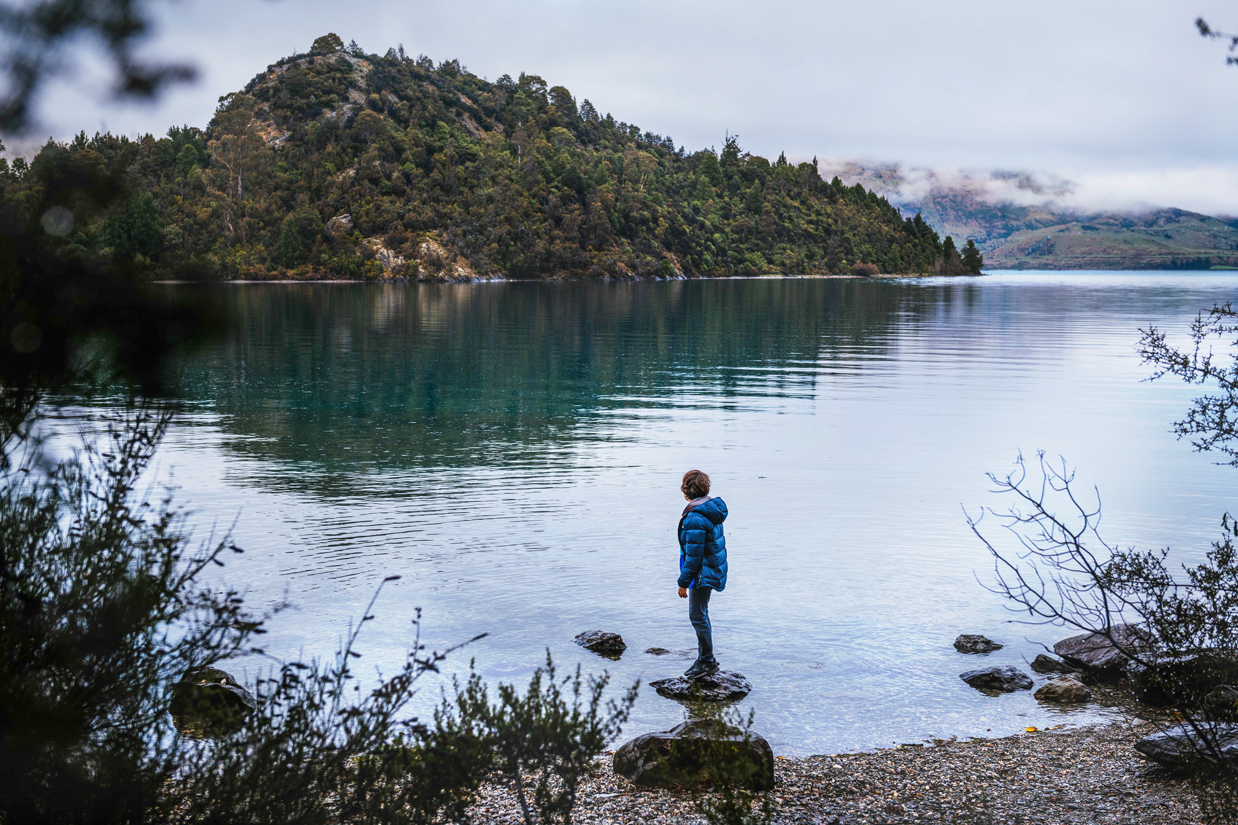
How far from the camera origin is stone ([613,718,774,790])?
789cm

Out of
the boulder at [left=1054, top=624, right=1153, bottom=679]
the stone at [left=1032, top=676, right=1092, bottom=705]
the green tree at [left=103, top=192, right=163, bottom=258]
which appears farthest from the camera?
the boulder at [left=1054, top=624, right=1153, bottom=679]

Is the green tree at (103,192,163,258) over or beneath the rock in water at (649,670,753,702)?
over

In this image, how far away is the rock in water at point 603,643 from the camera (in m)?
11.7

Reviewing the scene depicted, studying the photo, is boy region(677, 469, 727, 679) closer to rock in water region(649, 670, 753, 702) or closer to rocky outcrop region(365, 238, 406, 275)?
rock in water region(649, 670, 753, 702)

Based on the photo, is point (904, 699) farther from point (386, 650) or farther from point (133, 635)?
point (133, 635)

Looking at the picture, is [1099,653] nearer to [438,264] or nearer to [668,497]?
[668,497]

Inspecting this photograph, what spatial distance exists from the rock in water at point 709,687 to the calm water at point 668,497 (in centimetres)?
19

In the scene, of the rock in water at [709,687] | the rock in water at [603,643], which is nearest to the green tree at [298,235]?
the rock in water at [603,643]

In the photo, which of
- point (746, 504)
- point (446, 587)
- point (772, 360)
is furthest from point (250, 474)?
point (772, 360)

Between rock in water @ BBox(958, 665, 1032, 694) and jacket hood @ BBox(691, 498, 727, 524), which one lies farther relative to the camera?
rock in water @ BBox(958, 665, 1032, 694)

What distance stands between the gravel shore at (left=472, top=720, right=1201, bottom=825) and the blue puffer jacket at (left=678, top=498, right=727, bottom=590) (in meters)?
2.32

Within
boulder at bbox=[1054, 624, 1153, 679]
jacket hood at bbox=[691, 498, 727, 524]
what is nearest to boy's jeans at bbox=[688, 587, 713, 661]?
jacket hood at bbox=[691, 498, 727, 524]

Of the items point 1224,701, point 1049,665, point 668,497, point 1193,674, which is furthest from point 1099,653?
point 668,497

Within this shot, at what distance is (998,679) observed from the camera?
1118 cm
